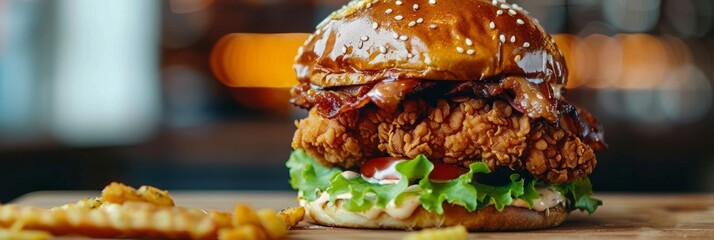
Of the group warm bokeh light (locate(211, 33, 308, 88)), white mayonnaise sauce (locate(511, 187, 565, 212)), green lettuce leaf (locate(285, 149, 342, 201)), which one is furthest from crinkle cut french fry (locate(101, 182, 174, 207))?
warm bokeh light (locate(211, 33, 308, 88))

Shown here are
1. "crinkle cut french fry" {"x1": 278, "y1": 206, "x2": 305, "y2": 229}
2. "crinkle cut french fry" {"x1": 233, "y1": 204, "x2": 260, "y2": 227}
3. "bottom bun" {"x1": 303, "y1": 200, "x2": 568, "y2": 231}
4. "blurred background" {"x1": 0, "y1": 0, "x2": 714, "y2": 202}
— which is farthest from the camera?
"blurred background" {"x1": 0, "y1": 0, "x2": 714, "y2": 202}

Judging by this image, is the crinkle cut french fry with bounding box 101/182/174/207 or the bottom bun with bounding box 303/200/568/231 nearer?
the crinkle cut french fry with bounding box 101/182/174/207

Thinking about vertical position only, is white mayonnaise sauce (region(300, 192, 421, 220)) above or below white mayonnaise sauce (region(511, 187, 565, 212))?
above

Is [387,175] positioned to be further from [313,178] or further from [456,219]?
[313,178]

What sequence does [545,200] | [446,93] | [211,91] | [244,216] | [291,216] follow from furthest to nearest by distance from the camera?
[211,91]
[545,200]
[446,93]
[291,216]
[244,216]

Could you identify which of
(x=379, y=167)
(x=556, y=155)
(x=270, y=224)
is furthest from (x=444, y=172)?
(x=270, y=224)

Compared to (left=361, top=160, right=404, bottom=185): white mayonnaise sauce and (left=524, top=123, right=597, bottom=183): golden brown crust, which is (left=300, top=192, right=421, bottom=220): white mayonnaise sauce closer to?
(left=361, top=160, right=404, bottom=185): white mayonnaise sauce
